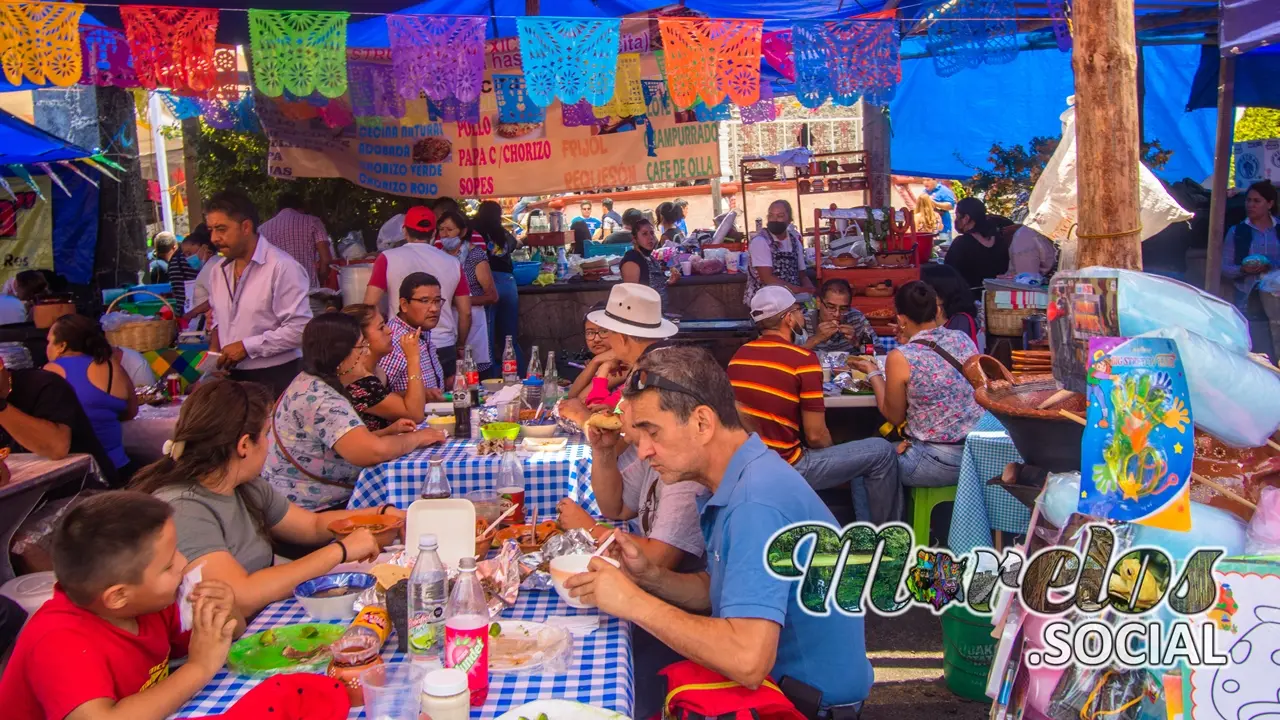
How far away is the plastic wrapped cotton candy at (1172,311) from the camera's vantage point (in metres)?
2.35

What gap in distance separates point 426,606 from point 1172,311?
1.95m

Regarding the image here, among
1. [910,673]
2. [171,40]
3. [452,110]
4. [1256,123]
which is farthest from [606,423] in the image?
[1256,123]

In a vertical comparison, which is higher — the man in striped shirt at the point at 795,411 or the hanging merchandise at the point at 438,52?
the hanging merchandise at the point at 438,52

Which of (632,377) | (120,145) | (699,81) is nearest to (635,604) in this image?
(632,377)

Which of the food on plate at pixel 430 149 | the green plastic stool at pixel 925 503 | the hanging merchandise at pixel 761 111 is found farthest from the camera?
the food on plate at pixel 430 149

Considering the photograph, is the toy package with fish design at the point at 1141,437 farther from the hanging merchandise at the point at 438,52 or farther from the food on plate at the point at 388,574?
the hanging merchandise at the point at 438,52

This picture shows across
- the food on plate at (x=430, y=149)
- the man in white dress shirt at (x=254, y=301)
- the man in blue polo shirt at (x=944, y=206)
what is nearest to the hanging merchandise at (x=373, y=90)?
the food on plate at (x=430, y=149)

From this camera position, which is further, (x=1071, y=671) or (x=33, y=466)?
(x=33, y=466)

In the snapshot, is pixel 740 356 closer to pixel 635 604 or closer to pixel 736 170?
pixel 635 604

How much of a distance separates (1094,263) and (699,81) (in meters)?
3.76

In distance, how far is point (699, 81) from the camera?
6.21 metres

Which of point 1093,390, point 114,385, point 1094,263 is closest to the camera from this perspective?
point 1093,390

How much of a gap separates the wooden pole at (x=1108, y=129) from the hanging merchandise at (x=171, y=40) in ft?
16.6

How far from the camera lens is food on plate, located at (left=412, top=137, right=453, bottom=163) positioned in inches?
385
